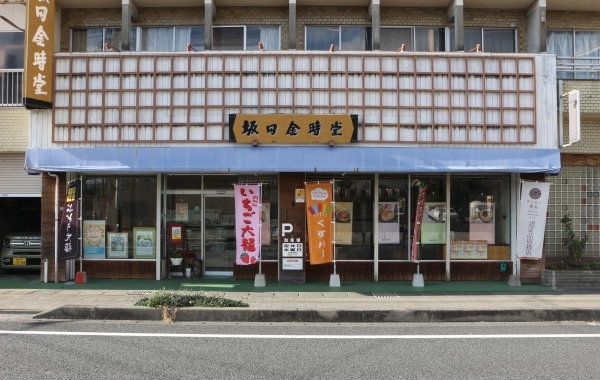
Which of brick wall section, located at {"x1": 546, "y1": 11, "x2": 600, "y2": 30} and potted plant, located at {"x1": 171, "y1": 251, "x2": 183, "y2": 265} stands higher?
brick wall section, located at {"x1": 546, "y1": 11, "x2": 600, "y2": 30}

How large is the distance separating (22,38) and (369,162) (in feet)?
31.7

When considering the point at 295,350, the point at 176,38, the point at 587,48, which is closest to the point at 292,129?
the point at 176,38

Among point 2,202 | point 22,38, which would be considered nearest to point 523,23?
point 22,38

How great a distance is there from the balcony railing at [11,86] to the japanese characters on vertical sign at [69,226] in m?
3.13

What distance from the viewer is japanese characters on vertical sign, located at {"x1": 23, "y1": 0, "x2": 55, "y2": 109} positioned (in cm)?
1296

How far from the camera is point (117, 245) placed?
14453mm

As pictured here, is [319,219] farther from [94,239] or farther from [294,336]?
[94,239]

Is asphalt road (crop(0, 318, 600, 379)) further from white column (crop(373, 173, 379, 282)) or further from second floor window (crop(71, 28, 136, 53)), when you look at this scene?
second floor window (crop(71, 28, 136, 53))

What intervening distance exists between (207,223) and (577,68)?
10.7 metres

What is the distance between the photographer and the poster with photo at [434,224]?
1428 centimetres

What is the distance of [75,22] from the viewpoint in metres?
15.0

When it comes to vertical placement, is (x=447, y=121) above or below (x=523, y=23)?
below

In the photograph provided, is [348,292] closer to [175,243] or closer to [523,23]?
[175,243]

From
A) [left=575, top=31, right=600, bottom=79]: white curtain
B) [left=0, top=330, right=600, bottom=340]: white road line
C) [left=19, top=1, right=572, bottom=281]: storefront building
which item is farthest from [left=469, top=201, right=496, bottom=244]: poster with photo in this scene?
[left=0, top=330, right=600, bottom=340]: white road line
